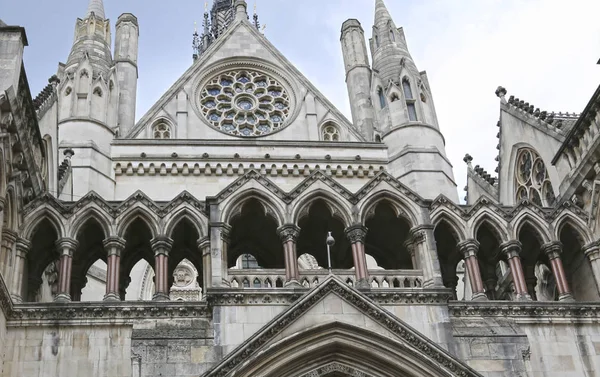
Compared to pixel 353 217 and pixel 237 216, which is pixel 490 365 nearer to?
pixel 353 217

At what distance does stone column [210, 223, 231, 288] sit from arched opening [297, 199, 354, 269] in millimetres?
1880

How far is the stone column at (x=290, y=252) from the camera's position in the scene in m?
16.5

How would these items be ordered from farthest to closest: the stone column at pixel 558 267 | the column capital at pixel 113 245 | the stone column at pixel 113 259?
the stone column at pixel 558 267
the column capital at pixel 113 245
the stone column at pixel 113 259

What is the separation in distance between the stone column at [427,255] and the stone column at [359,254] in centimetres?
111

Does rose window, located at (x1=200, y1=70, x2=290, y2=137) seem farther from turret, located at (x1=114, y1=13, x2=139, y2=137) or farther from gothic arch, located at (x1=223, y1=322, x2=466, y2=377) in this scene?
gothic arch, located at (x1=223, y1=322, x2=466, y2=377)

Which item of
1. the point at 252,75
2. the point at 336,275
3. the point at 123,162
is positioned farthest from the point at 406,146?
the point at 336,275

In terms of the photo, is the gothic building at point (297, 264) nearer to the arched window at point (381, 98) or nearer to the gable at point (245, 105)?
the gable at point (245, 105)

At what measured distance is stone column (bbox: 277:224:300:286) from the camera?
54.0 ft

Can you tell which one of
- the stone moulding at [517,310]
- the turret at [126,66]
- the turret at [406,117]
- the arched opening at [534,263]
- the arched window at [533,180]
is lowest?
the stone moulding at [517,310]

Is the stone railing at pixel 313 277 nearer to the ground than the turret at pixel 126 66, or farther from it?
nearer to the ground

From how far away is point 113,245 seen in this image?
16672 millimetres

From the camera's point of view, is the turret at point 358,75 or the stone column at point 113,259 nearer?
the stone column at point 113,259

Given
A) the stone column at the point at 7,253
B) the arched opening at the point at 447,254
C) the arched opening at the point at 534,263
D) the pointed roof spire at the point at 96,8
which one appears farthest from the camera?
the pointed roof spire at the point at 96,8

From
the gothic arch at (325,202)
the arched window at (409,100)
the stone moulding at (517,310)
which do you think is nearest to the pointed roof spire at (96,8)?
the arched window at (409,100)
